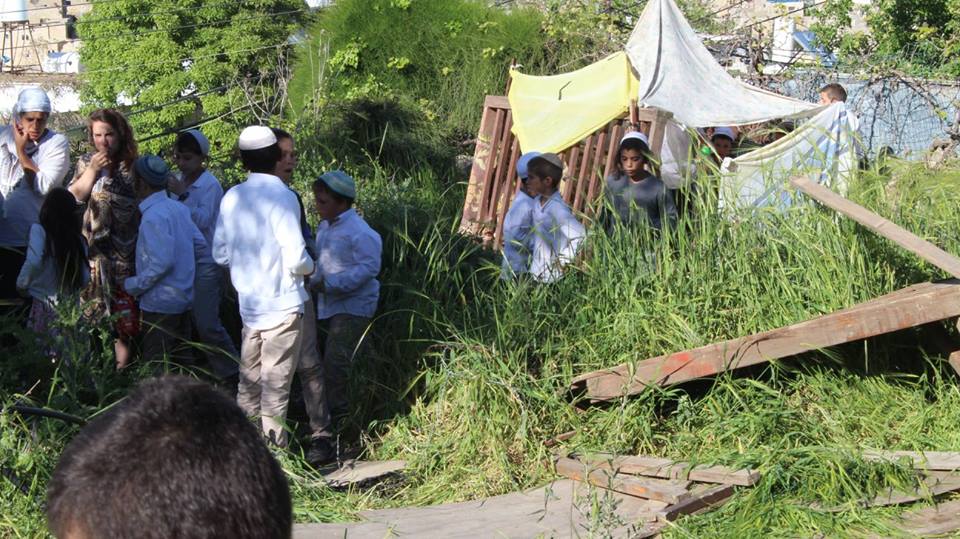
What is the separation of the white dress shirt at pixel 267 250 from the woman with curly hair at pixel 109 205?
1263 millimetres

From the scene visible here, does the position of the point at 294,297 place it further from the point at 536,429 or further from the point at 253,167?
the point at 536,429

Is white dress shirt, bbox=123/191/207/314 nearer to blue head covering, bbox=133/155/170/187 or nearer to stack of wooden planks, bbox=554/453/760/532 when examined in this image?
blue head covering, bbox=133/155/170/187

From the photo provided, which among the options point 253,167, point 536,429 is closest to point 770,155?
point 536,429

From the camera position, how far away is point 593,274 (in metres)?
6.46

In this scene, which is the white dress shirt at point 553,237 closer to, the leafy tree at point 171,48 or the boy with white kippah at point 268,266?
the boy with white kippah at point 268,266

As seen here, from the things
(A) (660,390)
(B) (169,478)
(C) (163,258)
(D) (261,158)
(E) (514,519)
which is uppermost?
(B) (169,478)

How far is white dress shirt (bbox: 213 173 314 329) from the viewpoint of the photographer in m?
5.32

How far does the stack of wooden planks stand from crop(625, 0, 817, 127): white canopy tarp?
4.62 m

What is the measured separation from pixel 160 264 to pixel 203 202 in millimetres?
1017

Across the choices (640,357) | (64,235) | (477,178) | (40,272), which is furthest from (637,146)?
(40,272)

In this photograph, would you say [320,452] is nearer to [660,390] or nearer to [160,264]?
[160,264]

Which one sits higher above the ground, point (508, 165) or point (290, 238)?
point (290, 238)

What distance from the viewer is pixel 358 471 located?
5.77 metres

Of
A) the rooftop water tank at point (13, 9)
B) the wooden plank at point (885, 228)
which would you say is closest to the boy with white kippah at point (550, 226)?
the wooden plank at point (885, 228)
